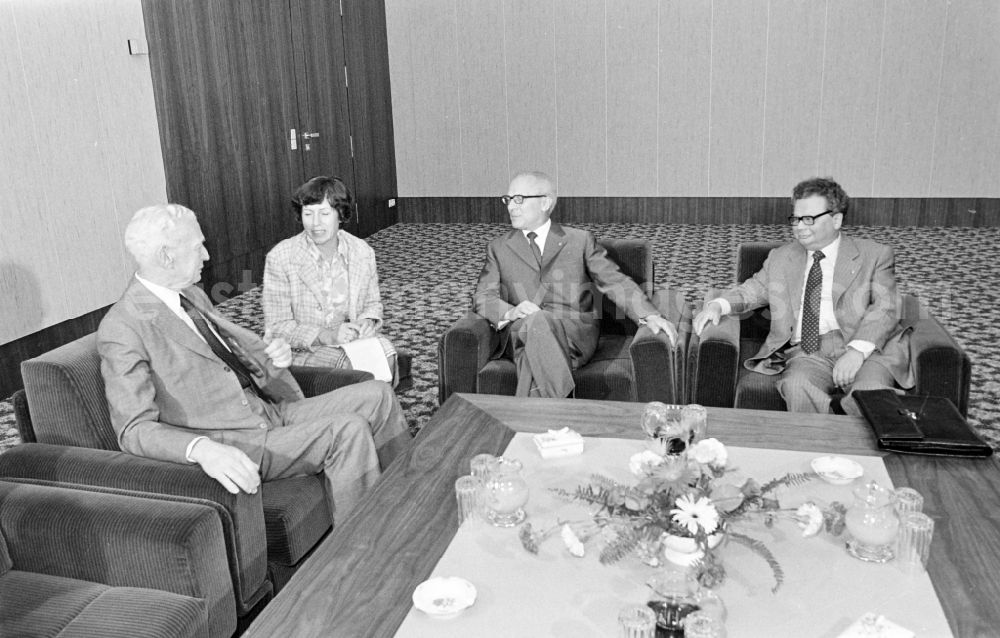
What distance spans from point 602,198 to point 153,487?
9463 millimetres

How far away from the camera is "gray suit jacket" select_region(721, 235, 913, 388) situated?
12.8 feet

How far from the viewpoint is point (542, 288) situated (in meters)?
4.53

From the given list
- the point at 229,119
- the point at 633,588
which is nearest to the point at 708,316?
the point at 633,588

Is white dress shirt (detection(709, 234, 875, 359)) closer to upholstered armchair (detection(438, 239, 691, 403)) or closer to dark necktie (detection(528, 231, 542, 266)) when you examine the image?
upholstered armchair (detection(438, 239, 691, 403))

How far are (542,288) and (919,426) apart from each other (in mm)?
2081

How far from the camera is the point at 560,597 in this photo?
2.04 m

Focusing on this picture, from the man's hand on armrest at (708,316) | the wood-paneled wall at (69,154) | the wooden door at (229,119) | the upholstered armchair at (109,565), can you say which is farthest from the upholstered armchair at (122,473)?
the wooden door at (229,119)

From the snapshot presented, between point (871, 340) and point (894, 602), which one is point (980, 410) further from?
point (894, 602)

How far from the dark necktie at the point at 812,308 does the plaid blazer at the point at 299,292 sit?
209 cm

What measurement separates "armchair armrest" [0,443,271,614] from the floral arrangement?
2.86ft

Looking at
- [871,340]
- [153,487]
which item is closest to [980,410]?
[871,340]

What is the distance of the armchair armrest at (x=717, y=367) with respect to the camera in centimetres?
395

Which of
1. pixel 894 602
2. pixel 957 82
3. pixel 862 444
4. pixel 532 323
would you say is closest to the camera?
pixel 894 602

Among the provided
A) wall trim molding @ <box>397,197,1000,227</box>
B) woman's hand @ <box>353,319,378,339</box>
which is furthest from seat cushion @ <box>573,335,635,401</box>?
wall trim molding @ <box>397,197,1000,227</box>
